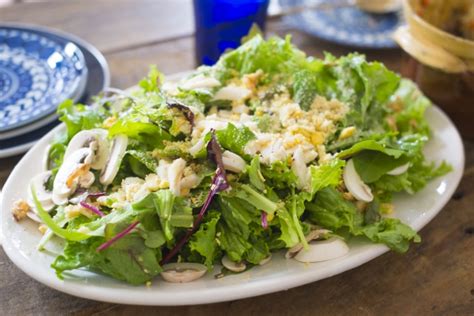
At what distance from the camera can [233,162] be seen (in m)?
1.09

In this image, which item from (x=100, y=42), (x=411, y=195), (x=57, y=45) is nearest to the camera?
(x=411, y=195)

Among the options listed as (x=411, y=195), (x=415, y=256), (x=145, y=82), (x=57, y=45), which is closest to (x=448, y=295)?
(x=415, y=256)

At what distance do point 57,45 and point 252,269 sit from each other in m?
1.16

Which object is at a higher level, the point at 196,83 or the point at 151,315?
the point at 196,83

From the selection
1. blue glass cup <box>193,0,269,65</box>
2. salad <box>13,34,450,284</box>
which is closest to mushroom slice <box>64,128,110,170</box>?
salad <box>13,34,450,284</box>

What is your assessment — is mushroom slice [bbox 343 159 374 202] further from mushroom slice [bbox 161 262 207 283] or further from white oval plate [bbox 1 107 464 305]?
mushroom slice [bbox 161 262 207 283]

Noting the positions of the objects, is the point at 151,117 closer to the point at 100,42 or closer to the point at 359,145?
the point at 359,145

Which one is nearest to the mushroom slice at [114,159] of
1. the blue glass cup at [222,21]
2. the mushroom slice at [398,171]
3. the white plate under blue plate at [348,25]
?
the mushroom slice at [398,171]

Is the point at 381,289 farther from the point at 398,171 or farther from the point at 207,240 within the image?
the point at 207,240

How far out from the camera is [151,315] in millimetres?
1091

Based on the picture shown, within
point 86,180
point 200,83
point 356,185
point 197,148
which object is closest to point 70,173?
point 86,180

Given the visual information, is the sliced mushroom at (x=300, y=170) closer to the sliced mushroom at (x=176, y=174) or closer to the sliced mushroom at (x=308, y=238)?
the sliced mushroom at (x=308, y=238)

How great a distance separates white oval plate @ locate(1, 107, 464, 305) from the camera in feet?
3.18

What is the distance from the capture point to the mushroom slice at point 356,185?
118 cm
